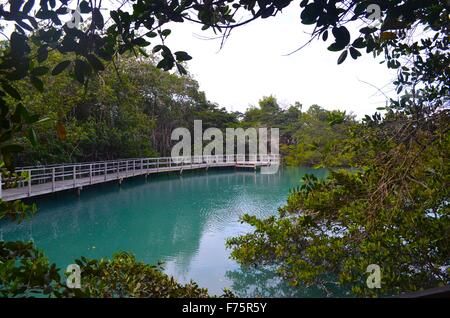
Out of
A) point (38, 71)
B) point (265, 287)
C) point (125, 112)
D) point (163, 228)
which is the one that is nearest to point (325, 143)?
point (38, 71)

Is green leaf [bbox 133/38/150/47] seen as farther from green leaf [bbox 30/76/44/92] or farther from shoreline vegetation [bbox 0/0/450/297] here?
green leaf [bbox 30/76/44/92]

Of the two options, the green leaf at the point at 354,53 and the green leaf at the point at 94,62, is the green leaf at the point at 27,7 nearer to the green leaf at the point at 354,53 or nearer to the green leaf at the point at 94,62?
the green leaf at the point at 94,62

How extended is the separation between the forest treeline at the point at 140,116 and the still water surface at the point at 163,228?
148 cm

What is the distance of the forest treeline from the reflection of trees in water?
1613mm

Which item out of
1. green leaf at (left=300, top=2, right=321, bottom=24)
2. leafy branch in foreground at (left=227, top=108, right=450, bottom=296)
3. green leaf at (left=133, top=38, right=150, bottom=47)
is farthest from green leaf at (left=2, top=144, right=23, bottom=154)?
leafy branch in foreground at (left=227, top=108, right=450, bottom=296)

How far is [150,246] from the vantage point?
621 centimetres

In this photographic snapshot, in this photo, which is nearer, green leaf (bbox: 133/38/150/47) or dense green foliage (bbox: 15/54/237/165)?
green leaf (bbox: 133/38/150/47)

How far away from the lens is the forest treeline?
22.2 feet

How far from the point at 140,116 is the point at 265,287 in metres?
11.6

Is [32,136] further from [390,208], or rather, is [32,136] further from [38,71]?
[390,208]

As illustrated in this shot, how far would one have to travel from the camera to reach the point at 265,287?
14.3 feet
